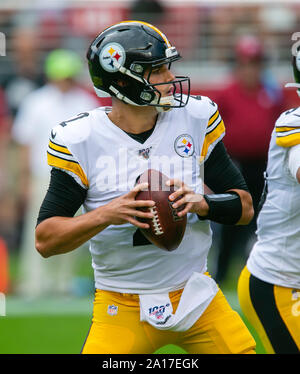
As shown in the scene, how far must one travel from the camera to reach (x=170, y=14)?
29.5 ft

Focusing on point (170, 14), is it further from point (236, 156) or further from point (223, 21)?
point (236, 156)

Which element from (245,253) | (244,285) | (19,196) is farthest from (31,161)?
(244,285)

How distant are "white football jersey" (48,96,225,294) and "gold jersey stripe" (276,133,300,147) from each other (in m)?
0.30

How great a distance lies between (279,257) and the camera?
3.45m

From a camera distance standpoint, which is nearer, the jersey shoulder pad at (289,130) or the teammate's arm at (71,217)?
the teammate's arm at (71,217)

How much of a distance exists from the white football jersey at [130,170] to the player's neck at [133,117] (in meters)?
0.04

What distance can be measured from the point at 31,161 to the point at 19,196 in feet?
5.75

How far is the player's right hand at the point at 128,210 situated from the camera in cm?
301

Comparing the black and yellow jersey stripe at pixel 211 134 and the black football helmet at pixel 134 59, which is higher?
the black football helmet at pixel 134 59

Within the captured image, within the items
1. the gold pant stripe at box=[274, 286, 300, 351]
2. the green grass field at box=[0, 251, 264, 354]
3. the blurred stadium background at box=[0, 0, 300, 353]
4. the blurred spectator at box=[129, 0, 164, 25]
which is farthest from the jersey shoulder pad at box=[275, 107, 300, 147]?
the blurred spectator at box=[129, 0, 164, 25]

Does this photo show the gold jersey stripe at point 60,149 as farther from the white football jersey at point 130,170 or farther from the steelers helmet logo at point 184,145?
the steelers helmet logo at point 184,145

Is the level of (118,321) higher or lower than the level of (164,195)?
lower

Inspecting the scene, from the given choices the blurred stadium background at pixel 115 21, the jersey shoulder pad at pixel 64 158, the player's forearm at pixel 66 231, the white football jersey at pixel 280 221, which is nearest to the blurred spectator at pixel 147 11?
the blurred stadium background at pixel 115 21

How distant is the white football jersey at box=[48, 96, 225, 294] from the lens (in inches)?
126
